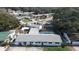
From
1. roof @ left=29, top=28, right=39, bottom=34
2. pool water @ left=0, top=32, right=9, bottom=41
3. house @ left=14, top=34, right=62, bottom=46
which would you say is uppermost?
roof @ left=29, top=28, right=39, bottom=34

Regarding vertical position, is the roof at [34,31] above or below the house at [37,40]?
above

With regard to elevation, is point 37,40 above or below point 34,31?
below

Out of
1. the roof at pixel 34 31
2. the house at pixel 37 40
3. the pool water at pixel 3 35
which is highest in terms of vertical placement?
the roof at pixel 34 31

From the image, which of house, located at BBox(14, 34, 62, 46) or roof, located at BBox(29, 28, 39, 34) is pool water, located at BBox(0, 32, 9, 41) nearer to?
house, located at BBox(14, 34, 62, 46)

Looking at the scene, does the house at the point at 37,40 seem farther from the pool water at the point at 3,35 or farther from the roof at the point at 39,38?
the pool water at the point at 3,35

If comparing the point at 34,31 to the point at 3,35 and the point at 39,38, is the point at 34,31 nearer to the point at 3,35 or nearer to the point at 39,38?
the point at 39,38

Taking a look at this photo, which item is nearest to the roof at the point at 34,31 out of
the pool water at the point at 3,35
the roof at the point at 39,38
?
the roof at the point at 39,38

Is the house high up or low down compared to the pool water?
down

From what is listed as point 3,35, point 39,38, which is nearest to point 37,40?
point 39,38

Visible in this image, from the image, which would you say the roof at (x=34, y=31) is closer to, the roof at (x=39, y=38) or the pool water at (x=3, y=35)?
the roof at (x=39, y=38)

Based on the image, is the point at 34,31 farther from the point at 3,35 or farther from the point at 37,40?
the point at 3,35

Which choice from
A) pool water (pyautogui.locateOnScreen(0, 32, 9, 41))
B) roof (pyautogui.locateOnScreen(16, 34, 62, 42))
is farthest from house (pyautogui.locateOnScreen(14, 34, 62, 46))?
pool water (pyautogui.locateOnScreen(0, 32, 9, 41))

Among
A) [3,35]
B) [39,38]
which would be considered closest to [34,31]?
[39,38]
